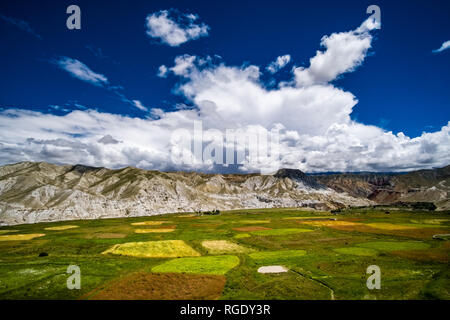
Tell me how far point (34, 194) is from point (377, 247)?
209537mm

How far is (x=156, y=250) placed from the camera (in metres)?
55.6

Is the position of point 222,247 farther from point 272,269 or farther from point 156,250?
point 272,269

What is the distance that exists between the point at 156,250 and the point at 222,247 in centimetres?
1541

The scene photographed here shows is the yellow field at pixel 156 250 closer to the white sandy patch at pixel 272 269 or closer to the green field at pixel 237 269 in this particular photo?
the green field at pixel 237 269

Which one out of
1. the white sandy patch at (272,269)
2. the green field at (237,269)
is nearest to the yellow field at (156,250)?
the green field at (237,269)

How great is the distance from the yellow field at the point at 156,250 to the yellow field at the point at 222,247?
14.2 ft

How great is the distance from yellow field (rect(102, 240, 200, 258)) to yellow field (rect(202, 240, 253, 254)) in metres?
4.34

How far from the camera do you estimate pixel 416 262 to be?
40.7 meters

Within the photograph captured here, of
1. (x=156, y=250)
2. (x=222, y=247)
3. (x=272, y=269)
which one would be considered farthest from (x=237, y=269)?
(x=156, y=250)

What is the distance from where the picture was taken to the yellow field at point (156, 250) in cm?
5151

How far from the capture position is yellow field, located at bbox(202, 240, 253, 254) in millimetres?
54513

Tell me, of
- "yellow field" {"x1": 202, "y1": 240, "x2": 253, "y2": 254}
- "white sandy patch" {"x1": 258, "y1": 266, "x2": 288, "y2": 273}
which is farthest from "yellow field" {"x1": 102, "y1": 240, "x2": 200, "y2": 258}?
"white sandy patch" {"x1": 258, "y1": 266, "x2": 288, "y2": 273}
